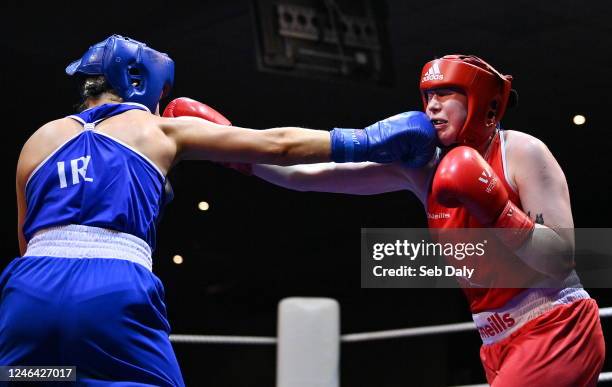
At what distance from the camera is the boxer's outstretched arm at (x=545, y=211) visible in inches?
80.0

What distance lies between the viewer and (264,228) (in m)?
9.60

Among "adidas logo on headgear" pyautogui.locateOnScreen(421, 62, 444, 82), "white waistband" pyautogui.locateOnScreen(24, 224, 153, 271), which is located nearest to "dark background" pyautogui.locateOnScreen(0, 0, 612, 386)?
"adidas logo on headgear" pyautogui.locateOnScreen(421, 62, 444, 82)

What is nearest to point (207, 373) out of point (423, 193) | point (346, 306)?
point (346, 306)

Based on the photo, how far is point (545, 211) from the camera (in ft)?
6.75

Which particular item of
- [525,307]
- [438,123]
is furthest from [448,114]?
[525,307]

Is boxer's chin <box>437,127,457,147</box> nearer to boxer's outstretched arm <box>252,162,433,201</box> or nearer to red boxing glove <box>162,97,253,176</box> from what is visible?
boxer's outstretched arm <box>252,162,433,201</box>

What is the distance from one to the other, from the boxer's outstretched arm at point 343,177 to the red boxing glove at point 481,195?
0.31m

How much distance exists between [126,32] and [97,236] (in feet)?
13.8

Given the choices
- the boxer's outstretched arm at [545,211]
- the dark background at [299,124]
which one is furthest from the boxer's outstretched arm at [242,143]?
the dark background at [299,124]

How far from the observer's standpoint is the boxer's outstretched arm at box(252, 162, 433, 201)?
2.38 m

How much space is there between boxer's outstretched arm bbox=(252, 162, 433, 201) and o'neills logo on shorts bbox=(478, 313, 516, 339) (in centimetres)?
38

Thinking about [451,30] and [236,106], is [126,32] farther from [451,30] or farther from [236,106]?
[451,30]

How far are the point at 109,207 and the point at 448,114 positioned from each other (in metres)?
0.89

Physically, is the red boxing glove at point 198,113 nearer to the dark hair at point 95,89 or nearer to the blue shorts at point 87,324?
the dark hair at point 95,89
